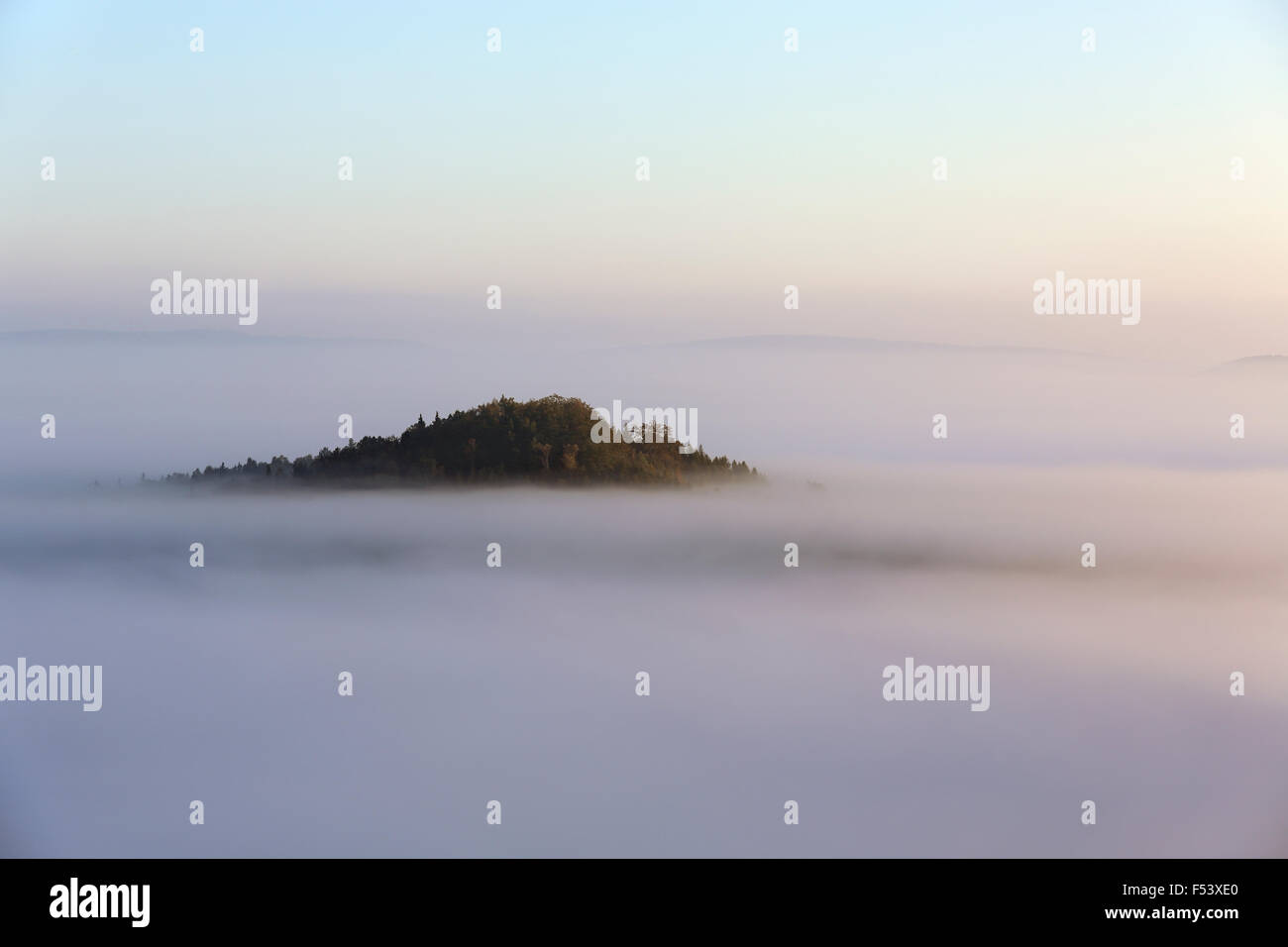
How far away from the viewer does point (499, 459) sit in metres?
22.2

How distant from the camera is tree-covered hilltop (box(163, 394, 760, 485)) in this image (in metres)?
22.1

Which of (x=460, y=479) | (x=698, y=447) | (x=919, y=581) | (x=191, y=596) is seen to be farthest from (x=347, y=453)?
(x=919, y=581)

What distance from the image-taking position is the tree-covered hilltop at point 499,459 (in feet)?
72.5

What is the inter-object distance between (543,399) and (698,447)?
10.5ft

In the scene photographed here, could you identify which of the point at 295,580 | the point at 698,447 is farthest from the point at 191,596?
the point at 698,447

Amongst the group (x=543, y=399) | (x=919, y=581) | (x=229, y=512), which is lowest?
(x=919, y=581)

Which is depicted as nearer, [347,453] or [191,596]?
[191,596]

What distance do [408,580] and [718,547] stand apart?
20.7 feet

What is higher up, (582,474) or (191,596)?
(582,474)

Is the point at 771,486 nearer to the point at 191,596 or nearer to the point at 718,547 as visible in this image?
the point at 718,547

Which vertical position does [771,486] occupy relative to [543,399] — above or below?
below

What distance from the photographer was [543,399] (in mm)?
21750

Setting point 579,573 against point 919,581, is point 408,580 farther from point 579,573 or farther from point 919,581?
point 919,581

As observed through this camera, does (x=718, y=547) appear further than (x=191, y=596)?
Yes
